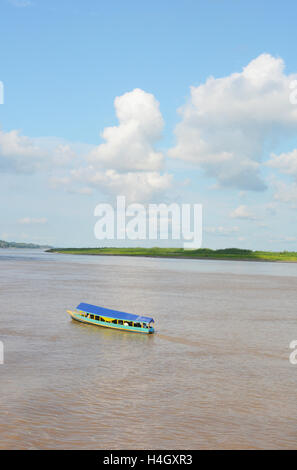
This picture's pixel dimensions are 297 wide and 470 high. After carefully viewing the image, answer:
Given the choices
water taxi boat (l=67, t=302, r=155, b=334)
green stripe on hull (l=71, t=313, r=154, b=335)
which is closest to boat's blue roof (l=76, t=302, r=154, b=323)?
water taxi boat (l=67, t=302, r=155, b=334)

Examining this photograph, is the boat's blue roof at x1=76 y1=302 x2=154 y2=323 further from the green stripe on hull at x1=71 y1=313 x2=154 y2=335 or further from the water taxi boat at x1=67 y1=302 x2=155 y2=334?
the green stripe on hull at x1=71 y1=313 x2=154 y2=335

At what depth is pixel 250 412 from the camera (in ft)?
61.5

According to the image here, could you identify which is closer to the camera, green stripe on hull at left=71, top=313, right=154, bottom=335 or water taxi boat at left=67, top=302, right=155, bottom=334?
green stripe on hull at left=71, top=313, right=154, bottom=335

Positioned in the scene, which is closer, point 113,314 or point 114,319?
point 114,319

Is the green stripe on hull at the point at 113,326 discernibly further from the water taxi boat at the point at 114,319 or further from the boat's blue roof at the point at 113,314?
the boat's blue roof at the point at 113,314

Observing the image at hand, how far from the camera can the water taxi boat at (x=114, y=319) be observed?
34.9 m

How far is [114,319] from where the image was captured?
36812mm

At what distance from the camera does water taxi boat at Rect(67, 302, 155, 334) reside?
34.9m

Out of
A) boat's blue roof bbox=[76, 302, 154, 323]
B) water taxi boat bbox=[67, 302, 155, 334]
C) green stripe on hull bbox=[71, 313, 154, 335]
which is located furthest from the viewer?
boat's blue roof bbox=[76, 302, 154, 323]

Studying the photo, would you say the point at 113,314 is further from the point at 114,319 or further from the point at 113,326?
the point at 113,326

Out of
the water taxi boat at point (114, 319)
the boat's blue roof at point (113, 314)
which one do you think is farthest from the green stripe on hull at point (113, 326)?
the boat's blue roof at point (113, 314)

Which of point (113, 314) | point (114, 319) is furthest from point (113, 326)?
point (113, 314)

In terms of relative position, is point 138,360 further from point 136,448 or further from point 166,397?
point 136,448

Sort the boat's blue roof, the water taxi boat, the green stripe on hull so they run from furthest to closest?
the boat's blue roof → the water taxi boat → the green stripe on hull
